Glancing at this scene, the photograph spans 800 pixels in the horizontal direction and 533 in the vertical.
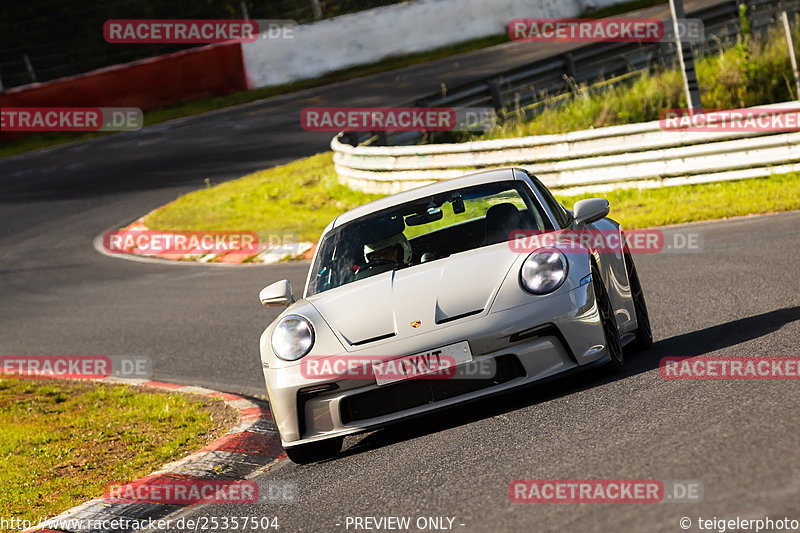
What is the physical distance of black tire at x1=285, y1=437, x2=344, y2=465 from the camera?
611 centimetres

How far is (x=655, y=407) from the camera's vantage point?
5.34 m

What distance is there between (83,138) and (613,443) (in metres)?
28.8

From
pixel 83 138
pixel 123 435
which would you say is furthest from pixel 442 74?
pixel 123 435

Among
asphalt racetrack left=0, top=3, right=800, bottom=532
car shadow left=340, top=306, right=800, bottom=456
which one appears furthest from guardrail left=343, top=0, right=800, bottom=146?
car shadow left=340, top=306, right=800, bottom=456

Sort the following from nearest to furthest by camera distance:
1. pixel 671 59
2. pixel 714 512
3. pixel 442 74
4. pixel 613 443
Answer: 1. pixel 714 512
2. pixel 613 443
3. pixel 671 59
4. pixel 442 74

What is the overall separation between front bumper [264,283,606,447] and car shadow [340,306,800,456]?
10cm

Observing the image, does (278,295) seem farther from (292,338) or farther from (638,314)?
(638,314)

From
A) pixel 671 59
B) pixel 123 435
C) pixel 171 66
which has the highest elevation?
pixel 171 66

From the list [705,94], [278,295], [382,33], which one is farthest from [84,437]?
[382,33]

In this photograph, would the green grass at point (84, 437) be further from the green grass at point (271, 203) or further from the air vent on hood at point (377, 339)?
the green grass at point (271, 203)

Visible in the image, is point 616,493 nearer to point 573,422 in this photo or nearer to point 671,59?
point 573,422

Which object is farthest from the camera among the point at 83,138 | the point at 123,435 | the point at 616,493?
the point at 83,138

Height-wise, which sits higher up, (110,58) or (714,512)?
(110,58)

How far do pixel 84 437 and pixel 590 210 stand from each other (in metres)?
3.82
